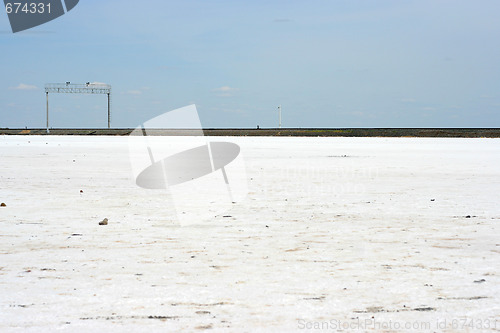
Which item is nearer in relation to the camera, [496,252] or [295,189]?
[496,252]

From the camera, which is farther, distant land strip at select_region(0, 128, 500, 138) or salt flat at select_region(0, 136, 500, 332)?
distant land strip at select_region(0, 128, 500, 138)

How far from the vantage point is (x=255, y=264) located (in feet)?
16.4

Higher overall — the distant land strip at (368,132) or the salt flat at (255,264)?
the salt flat at (255,264)

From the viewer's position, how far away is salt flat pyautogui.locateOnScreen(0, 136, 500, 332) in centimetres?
360

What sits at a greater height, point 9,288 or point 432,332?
point 432,332

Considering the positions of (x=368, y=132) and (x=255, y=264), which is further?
(x=368, y=132)

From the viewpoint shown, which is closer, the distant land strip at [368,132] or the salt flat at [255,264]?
the salt flat at [255,264]

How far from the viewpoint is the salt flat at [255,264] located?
3.60 m

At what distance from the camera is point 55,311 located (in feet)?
12.2

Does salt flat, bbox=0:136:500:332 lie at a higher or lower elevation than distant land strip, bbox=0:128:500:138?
higher

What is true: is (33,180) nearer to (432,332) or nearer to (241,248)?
(241,248)

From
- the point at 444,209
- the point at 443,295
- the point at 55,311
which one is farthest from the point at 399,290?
the point at 444,209

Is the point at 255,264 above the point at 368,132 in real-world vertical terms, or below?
above

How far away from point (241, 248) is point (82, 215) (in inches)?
114
